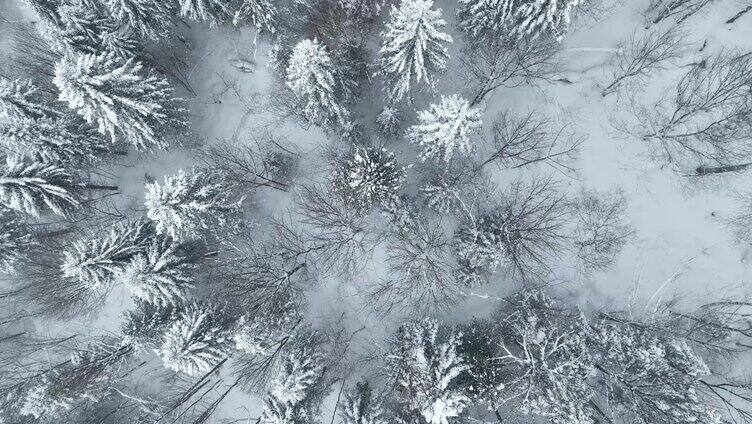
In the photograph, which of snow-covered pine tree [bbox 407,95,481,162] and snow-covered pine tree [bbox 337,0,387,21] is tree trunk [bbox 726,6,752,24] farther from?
snow-covered pine tree [bbox 337,0,387,21]

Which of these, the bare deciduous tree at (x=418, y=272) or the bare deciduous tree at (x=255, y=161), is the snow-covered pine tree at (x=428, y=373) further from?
the bare deciduous tree at (x=255, y=161)

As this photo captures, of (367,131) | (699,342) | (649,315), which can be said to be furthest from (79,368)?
(699,342)

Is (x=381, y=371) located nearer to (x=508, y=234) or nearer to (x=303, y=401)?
(x=303, y=401)

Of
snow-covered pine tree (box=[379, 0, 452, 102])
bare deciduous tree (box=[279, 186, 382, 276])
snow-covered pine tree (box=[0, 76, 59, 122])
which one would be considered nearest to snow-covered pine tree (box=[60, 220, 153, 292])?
snow-covered pine tree (box=[0, 76, 59, 122])

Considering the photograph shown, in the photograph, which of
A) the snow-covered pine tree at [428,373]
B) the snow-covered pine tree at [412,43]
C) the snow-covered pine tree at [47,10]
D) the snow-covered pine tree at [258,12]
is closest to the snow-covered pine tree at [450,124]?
the snow-covered pine tree at [412,43]

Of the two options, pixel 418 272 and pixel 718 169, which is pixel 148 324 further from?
pixel 718 169

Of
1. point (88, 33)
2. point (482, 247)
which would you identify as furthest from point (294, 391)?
point (88, 33)

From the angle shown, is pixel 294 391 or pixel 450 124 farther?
pixel 294 391
